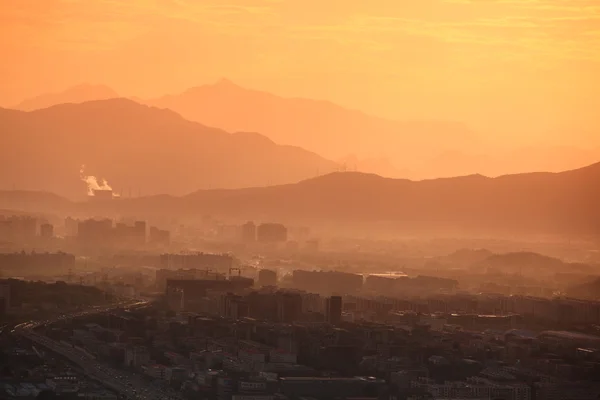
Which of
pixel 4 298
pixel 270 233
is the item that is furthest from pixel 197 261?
pixel 4 298

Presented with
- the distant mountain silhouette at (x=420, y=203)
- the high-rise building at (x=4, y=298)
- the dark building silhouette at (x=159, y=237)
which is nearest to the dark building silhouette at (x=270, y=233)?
the dark building silhouette at (x=159, y=237)

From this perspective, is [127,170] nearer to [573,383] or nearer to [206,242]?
[206,242]

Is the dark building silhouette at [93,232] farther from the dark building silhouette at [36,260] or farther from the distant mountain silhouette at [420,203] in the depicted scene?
the distant mountain silhouette at [420,203]

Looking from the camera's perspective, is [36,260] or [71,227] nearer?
[36,260]

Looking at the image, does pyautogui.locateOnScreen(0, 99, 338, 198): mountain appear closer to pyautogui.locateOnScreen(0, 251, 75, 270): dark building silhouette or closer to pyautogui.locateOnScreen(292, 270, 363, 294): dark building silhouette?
pyautogui.locateOnScreen(0, 251, 75, 270): dark building silhouette

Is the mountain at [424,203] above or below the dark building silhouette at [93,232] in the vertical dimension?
above

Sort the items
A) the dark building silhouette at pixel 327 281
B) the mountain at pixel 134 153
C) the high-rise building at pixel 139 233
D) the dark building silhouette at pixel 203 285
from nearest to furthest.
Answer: the dark building silhouette at pixel 203 285 < the dark building silhouette at pixel 327 281 < the high-rise building at pixel 139 233 < the mountain at pixel 134 153

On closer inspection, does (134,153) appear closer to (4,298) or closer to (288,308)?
(4,298)
